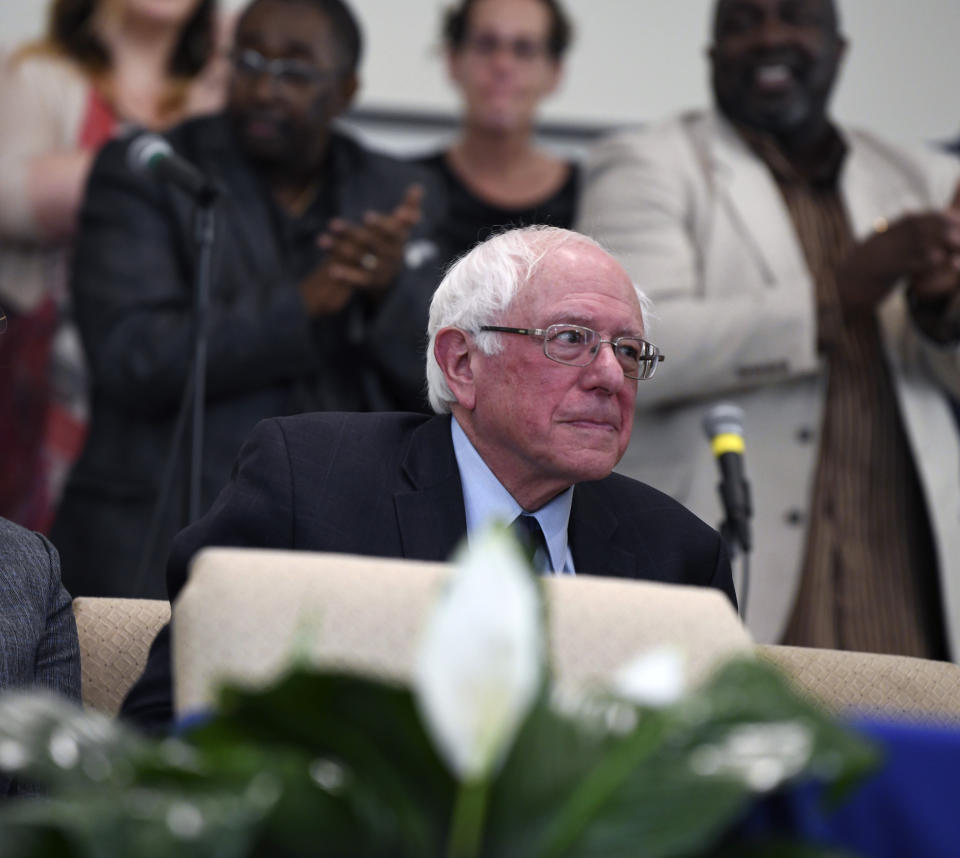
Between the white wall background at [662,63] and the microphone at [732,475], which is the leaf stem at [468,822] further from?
→ the white wall background at [662,63]

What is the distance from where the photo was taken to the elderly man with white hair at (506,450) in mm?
1958

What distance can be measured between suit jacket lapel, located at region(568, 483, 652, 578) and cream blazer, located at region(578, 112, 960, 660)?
934mm

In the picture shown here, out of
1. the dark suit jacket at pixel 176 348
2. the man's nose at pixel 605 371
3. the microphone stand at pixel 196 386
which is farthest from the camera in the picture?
the dark suit jacket at pixel 176 348

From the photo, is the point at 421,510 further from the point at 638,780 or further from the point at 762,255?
the point at 762,255

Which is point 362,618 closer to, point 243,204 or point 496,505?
point 496,505

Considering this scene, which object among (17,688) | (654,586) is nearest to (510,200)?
(17,688)

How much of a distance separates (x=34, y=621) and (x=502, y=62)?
2.47 m

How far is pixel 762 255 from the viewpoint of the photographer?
3.39 meters

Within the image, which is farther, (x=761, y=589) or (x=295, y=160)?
(x=295, y=160)

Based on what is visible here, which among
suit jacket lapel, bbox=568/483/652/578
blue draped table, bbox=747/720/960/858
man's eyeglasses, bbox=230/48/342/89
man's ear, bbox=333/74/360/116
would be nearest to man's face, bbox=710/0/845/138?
man's ear, bbox=333/74/360/116

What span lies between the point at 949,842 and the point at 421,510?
122 cm

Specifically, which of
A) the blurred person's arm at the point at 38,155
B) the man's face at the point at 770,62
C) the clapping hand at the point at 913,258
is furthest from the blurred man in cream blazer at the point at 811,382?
the blurred person's arm at the point at 38,155

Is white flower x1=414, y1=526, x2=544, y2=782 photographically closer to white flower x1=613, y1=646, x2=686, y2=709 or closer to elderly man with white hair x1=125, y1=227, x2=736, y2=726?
white flower x1=613, y1=646, x2=686, y2=709

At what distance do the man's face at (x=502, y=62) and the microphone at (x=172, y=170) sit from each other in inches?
45.6
